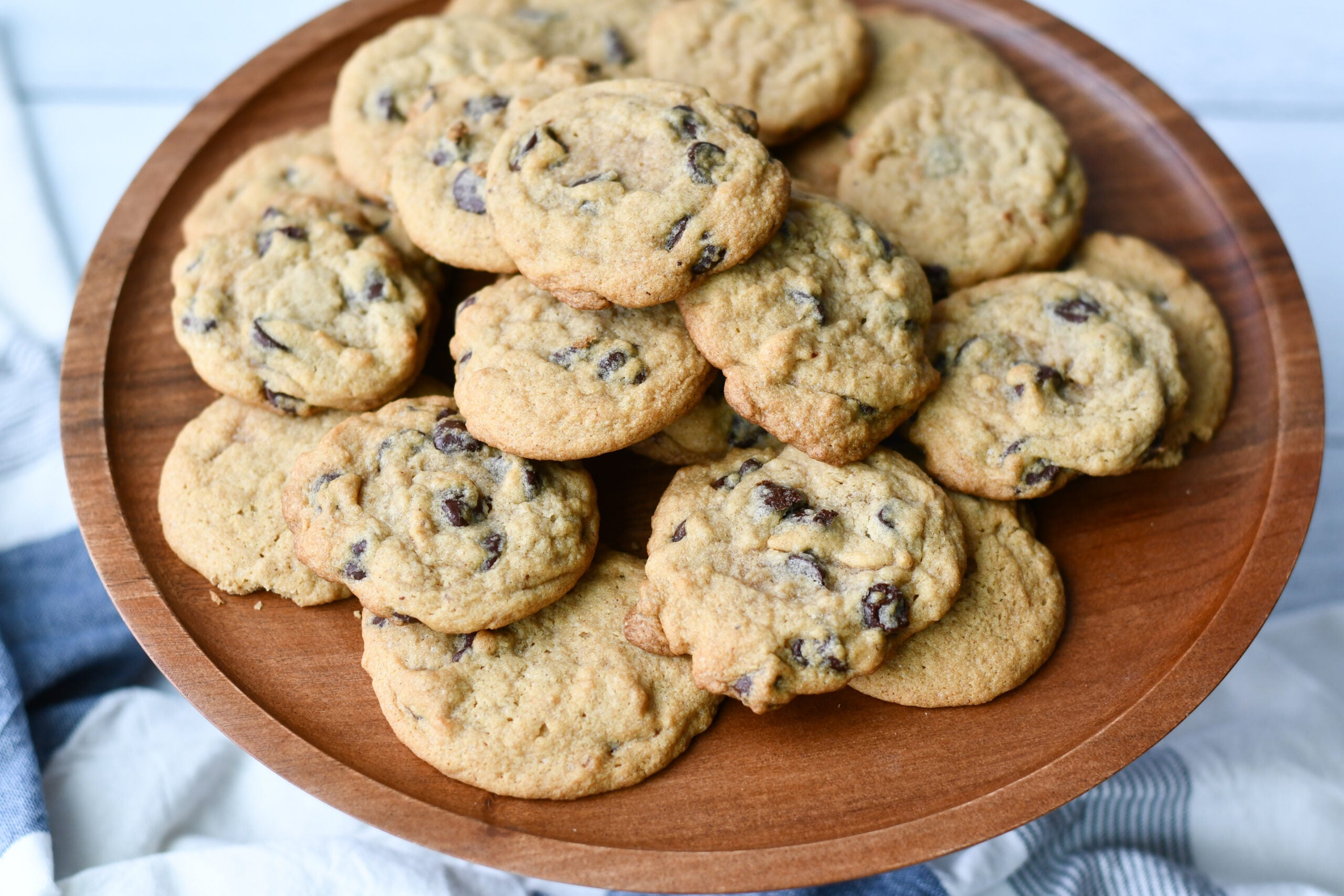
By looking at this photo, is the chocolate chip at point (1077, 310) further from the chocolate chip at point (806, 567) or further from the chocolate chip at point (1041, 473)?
the chocolate chip at point (806, 567)

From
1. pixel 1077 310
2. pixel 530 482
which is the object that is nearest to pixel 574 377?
pixel 530 482

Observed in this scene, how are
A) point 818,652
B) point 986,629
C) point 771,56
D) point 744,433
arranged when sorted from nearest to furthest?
point 818,652 < point 986,629 < point 744,433 < point 771,56

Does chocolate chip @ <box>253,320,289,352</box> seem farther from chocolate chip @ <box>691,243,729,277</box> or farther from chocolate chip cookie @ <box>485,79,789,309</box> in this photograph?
chocolate chip @ <box>691,243,729,277</box>

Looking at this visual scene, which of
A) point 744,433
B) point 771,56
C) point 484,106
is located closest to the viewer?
point 744,433

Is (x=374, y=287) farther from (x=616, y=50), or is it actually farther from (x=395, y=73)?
(x=616, y=50)

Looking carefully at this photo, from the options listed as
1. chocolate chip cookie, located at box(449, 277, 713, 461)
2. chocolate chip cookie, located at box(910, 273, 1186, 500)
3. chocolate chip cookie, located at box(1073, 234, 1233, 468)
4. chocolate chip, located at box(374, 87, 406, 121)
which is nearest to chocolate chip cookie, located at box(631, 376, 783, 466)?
chocolate chip cookie, located at box(449, 277, 713, 461)

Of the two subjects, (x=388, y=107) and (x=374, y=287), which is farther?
(x=388, y=107)
